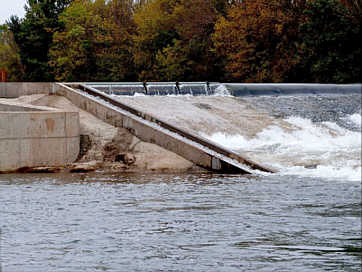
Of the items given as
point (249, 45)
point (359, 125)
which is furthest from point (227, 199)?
point (249, 45)

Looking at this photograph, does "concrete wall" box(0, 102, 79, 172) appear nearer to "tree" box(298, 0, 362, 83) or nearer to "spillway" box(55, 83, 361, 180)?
"spillway" box(55, 83, 361, 180)

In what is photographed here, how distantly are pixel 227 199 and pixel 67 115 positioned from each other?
7.41 meters

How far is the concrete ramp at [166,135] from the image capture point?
18953 mm

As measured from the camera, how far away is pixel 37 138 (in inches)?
782

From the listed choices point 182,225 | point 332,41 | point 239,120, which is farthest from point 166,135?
point 332,41

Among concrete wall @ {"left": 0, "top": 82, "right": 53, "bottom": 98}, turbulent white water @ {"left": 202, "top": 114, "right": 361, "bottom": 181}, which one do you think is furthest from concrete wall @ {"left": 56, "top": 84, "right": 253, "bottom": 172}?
concrete wall @ {"left": 0, "top": 82, "right": 53, "bottom": 98}

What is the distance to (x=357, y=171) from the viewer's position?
57.2ft

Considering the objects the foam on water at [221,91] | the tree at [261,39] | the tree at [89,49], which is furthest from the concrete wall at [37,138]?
the tree at [89,49]

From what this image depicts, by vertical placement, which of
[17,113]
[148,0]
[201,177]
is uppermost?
[148,0]

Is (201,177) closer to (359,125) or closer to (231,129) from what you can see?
(231,129)

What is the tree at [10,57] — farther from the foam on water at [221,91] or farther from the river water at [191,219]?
the river water at [191,219]

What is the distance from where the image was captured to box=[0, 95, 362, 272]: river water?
9.48m

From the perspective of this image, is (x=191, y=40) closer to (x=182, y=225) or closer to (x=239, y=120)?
(x=239, y=120)

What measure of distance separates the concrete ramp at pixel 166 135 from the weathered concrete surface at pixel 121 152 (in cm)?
18
